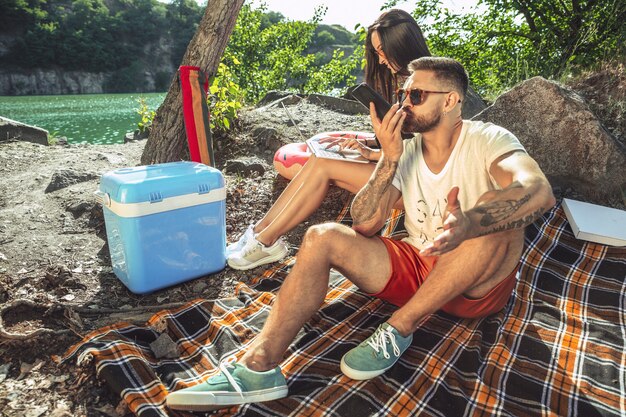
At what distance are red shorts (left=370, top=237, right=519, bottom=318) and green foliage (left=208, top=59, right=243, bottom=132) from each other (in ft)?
9.50

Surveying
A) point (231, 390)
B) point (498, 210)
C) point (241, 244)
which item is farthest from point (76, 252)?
point (498, 210)

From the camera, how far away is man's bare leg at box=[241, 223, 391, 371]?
5.23 feet

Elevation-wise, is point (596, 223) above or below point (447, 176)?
below

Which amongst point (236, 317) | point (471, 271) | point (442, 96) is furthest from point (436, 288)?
point (236, 317)

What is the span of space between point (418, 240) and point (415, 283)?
0.69 feet

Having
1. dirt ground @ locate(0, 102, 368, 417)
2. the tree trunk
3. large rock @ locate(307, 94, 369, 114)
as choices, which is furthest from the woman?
large rock @ locate(307, 94, 369, 114)

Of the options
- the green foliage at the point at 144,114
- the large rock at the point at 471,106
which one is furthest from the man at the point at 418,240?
the green foliage at the point at 144,114

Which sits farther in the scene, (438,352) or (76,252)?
(76,252)

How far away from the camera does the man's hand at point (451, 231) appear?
49.8 inches

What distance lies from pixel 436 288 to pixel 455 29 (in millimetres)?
7079

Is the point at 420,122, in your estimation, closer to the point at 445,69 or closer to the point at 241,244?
the point at 445,69

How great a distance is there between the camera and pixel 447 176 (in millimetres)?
1782

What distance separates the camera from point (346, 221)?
2977mm

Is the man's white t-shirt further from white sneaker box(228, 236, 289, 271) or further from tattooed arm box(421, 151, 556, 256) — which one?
white sneaker box(228, 236, 289, 271)
